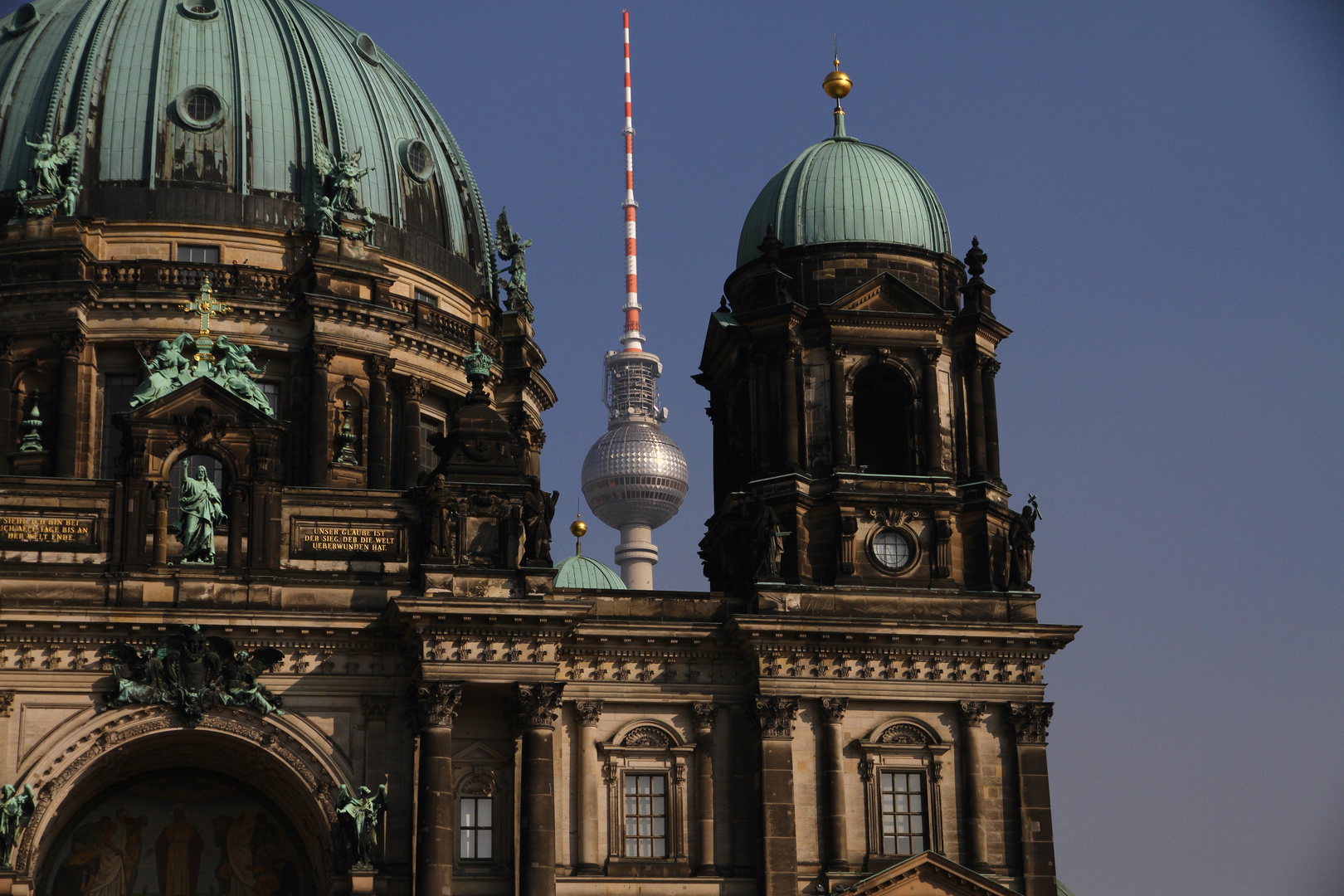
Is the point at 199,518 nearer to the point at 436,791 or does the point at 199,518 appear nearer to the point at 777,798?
the point at 436,791

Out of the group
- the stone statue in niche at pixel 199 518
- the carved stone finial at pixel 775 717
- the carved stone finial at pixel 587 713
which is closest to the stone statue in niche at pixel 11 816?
the stone statue in niche at pixel 199 518

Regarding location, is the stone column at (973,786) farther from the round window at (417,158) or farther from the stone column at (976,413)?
the round window at (417,158)

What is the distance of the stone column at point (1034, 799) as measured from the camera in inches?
2018

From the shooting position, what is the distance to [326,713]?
50.0m

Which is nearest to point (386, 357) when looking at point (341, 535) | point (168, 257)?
point (168, 257)

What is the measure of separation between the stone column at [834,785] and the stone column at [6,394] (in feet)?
75.3

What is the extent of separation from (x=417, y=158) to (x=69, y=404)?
13862mm

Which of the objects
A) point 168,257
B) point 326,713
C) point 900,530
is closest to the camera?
point 326,713

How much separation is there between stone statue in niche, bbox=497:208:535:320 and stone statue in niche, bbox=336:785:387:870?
2259 centimetres

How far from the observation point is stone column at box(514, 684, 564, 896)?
159 feet

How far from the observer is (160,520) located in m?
50.4

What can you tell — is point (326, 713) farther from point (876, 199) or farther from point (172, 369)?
point (876, 199)

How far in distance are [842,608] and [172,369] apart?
17270 millimetres

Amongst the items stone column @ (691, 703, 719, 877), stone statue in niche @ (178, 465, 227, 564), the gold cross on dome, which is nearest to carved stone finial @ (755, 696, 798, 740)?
stone column @ (691, 703, 719, 877)
